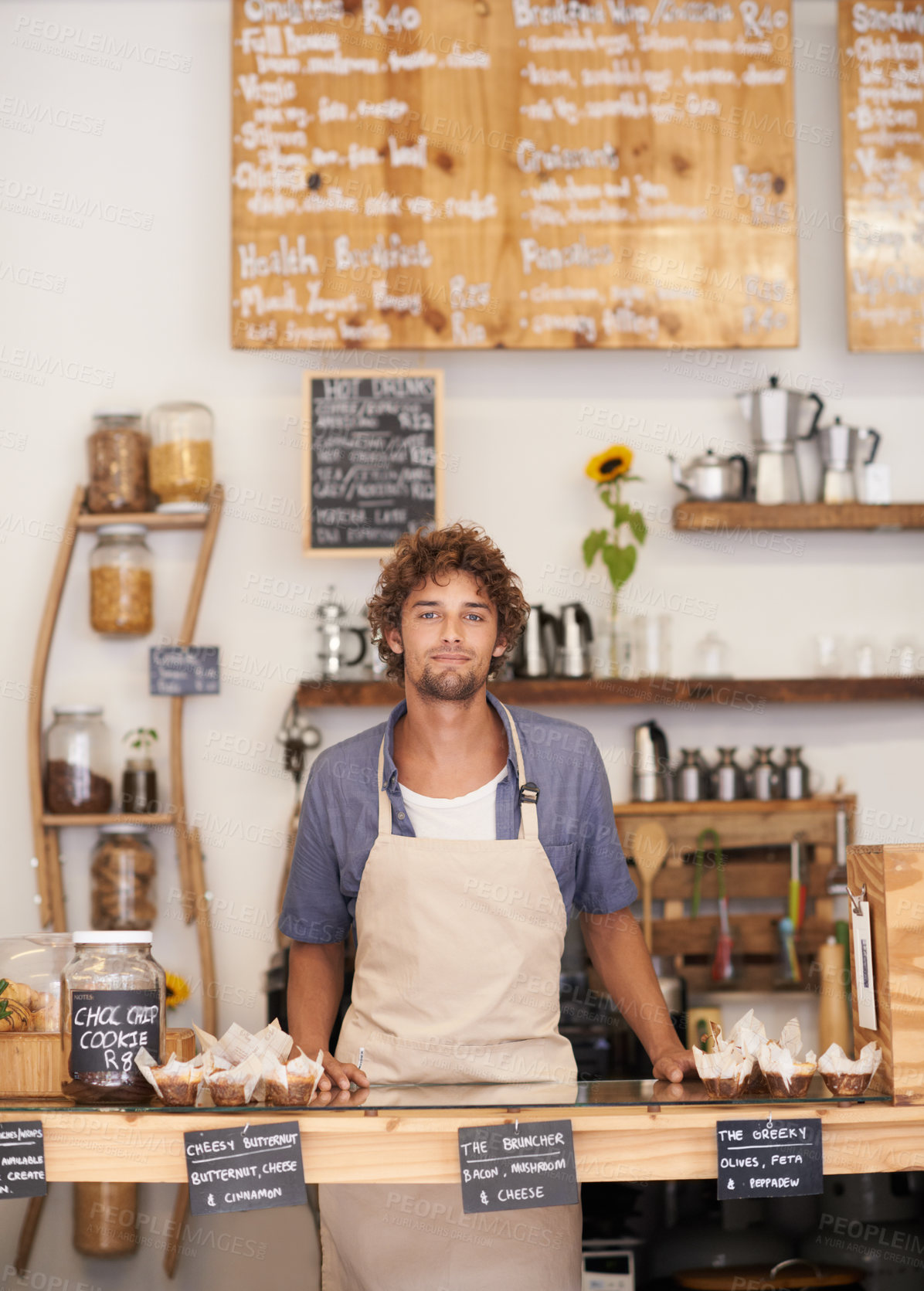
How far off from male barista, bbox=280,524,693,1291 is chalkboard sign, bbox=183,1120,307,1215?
409mm

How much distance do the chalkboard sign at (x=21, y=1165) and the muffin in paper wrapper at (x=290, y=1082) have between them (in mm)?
225

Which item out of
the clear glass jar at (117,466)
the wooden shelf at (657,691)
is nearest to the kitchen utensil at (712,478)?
the wooden shelf at (657,691)

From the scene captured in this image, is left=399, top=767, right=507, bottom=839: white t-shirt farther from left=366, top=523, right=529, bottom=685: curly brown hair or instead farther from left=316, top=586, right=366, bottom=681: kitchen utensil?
left=316, top=586, right=366, bottom=681: kitchen utensil

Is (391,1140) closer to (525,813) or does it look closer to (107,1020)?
(107,1020)

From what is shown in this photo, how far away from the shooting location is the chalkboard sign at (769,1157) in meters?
1.26

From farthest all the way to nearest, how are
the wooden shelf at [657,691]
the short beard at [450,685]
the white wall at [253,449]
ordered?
1. the white wall at [253,449]
2. the wooden shelf at [657,691]
3. the short beard at [450,685]

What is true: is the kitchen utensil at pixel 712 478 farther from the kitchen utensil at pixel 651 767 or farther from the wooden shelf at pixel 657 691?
the kitchen utensil at pixel 651 767

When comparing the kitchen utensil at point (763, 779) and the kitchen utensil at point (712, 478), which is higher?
the kitchen utensil at point (712, 478)

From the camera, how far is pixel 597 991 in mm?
3303

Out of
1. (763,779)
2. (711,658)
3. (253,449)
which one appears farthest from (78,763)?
(763,779)

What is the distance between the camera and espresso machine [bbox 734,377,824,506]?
11.6 ft

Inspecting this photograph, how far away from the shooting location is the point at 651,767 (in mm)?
3549

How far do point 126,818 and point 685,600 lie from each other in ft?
5.32

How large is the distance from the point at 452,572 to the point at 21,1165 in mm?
1034
